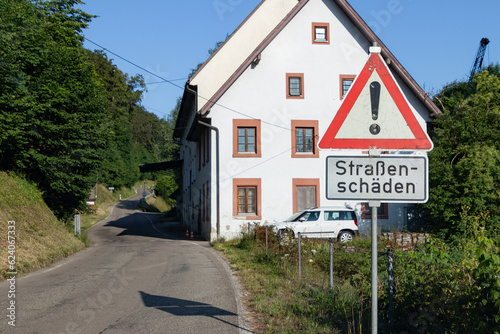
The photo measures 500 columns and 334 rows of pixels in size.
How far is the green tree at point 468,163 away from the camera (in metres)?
20.5

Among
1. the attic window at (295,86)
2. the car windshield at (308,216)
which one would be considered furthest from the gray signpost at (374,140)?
the attic window at (295,86)

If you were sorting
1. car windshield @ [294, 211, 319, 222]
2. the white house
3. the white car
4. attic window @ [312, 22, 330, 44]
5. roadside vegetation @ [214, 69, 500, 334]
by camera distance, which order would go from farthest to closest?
1. attic window @ [312, 22, 330, 44]
2. the white house
3. car windshield @ [294, 211, 319, 222]
4. the white car
5. roadside vegetation @ [214, 69, 500, 334]

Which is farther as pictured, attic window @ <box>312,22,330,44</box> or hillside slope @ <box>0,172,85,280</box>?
attic window @ <box>312,22,330,44</box>

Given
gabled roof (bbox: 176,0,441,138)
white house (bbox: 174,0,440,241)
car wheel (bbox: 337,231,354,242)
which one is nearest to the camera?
car wheel (bbox: 337,231,354,242)

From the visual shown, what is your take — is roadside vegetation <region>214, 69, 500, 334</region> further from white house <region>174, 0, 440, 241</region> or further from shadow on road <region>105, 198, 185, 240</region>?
shadow on road <region>105, 198, 185, 240</region>

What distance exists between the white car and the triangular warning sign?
56.6ft

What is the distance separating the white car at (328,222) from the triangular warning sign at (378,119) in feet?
56.6

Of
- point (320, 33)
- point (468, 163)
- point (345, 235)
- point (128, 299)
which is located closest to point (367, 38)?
point (320, 33)

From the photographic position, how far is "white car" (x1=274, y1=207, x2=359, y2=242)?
853 inches

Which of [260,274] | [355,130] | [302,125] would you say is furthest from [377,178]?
[302,125]

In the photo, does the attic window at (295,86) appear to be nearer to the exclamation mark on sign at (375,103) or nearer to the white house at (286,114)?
the white house at (286,114)

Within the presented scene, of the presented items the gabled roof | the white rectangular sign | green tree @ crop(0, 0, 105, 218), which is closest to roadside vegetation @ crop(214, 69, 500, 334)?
the white rectangular sign

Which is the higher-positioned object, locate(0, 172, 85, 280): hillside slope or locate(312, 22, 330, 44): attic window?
locate(312, 22, 330, 44): attic window

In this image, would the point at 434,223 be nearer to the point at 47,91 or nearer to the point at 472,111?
the point at 472,111
